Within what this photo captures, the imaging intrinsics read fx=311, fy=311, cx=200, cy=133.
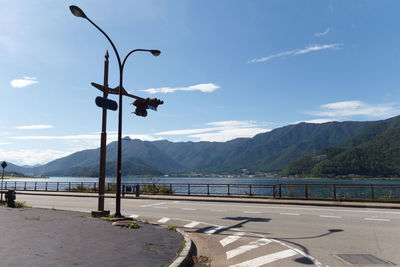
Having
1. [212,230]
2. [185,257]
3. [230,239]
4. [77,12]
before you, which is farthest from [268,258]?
[77,12]

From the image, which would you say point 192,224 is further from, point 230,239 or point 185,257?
point 185,257

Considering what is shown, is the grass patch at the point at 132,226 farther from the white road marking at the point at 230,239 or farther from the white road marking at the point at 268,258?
the white road marking at the point at 268,258

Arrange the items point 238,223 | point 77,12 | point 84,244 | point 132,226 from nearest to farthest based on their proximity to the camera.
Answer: point 84,244 → point 132,226 → point 77,12 → point 238,223

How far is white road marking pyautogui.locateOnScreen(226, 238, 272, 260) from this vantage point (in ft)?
24.6

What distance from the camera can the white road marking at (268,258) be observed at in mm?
6578

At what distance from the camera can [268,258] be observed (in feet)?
22.9

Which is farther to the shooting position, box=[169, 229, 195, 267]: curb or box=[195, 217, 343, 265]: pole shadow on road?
box=[195, 217, 343, 265]: pole shadow on road

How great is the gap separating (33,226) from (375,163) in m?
196

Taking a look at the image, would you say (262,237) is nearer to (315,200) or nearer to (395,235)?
(395,235)

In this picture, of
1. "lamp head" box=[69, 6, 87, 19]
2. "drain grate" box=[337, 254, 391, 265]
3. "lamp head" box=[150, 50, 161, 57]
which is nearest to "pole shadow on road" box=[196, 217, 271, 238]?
"drain grate" box=[337, 254, 391, 265]

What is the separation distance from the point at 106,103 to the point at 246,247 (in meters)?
7.98

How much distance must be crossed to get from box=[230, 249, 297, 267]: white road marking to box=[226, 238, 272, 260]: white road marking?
630 mm

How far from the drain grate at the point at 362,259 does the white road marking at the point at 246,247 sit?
81.0 inches

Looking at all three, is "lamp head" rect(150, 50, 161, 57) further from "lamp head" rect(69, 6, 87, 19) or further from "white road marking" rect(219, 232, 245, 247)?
"white road marking" rect(219, 232, 245, 247)
